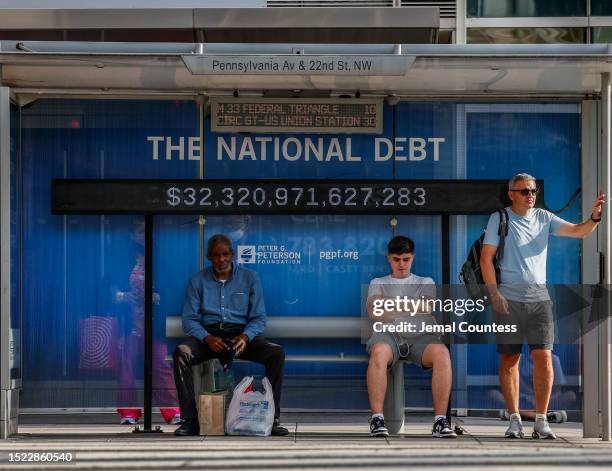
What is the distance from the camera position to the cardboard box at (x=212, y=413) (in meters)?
7.96

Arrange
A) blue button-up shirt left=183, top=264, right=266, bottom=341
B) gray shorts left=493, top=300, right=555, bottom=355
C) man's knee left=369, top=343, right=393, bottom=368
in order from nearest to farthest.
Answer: gray shorts left=493, top=300, right=555, bottom=355 → man's knee left=369, top=343, right=393, bottom=368 → blue button-up shirt left=183, top=264, right=266, bottom=341

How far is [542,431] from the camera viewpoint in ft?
25.9

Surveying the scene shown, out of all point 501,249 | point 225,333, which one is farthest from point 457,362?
point 225,333

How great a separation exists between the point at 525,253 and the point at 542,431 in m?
1.22

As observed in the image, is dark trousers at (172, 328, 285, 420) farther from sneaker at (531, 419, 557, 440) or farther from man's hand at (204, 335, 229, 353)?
sneaker at (531, 419, 557, 440)

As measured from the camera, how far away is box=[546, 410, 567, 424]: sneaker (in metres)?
8.59

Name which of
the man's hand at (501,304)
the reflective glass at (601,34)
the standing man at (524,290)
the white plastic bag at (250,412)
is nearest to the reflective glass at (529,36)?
the reflective glass at (601,34)

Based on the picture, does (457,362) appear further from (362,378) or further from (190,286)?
(190,286)

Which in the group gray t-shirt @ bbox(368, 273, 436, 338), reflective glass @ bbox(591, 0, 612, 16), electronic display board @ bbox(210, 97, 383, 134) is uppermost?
reflective glass @ bbox(591, 0, 612, 16)

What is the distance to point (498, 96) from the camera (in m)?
8.44

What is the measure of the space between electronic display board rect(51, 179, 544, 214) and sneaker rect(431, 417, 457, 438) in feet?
5.02

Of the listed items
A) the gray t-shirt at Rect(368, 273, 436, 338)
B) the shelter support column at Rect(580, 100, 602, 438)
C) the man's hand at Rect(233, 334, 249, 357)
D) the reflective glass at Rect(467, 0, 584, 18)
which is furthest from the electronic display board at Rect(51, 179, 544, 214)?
the reflective glass at Rect(467, 0, 584, 18)

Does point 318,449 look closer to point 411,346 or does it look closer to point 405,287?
point 411,346

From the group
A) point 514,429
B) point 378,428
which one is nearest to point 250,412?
point 378,428
